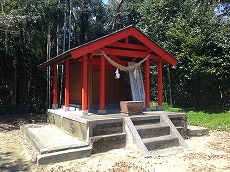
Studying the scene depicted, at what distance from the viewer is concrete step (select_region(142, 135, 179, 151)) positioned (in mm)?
6001

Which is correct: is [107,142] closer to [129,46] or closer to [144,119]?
[144,119]

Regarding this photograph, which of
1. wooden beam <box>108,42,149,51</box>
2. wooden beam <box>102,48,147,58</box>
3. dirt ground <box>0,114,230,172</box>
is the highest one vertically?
wooden beam <box>108,42,149,51</box>

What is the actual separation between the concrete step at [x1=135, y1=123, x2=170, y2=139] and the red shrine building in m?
1.35

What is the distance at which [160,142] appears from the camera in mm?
6168

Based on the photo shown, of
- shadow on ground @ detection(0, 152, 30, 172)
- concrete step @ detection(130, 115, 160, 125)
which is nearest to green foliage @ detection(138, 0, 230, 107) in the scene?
concrete step @ detection(130, 115, 160, 125)

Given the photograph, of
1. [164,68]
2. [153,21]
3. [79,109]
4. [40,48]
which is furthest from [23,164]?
[153,21]

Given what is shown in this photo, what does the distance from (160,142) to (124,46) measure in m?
3.35

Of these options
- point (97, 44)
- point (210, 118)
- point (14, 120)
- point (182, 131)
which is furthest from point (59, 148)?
point (210, 118)

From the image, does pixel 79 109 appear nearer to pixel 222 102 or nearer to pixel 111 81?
pixel 111 81

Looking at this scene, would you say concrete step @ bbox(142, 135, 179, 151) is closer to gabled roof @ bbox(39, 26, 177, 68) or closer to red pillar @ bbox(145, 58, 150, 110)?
red pillar @ bbox(145, 58, 150, 110)

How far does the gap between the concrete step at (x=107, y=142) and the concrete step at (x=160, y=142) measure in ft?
2.00

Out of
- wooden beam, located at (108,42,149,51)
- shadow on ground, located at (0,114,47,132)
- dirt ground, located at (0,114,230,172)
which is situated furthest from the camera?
shadow on ground, located at (0,114,47,132)

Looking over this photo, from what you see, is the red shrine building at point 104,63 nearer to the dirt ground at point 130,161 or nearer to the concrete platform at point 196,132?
the concrete platform at point 196,132

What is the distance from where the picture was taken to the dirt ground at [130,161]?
189 inches
